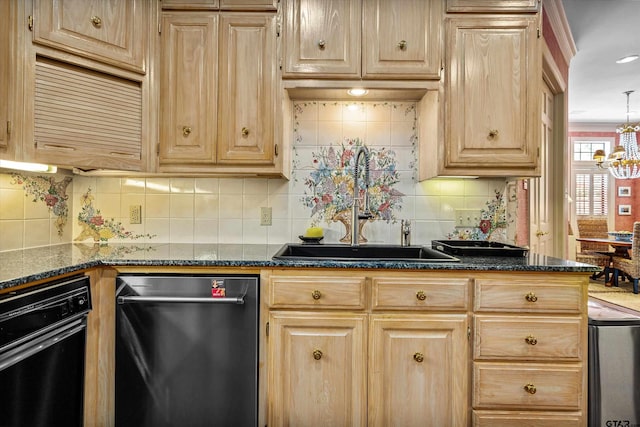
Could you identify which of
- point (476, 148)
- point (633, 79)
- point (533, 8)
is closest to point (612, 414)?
point (476, 148)

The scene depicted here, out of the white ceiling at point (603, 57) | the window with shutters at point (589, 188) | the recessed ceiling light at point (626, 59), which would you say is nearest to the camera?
the white ceiling at point (603, 57)

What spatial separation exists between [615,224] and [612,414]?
7363 mm

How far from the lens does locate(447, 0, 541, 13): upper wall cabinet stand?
1.86 m

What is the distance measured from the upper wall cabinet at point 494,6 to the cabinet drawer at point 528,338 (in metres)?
1.51

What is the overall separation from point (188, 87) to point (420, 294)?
1.53m

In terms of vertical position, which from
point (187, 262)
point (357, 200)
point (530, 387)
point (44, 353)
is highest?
point (357, 200)

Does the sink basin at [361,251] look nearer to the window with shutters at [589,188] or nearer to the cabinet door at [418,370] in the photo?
the cabinet door at [418,370]

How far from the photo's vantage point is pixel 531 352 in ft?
5.04

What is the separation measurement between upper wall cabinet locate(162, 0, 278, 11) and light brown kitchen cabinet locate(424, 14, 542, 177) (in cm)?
94

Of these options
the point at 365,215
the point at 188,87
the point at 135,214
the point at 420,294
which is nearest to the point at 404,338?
the point at 420,294

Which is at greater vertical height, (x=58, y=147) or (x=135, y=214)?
(x=58, y=147)

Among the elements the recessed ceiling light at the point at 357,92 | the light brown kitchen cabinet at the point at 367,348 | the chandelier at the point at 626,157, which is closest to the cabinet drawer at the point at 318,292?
the light brown kitchen cabinet at the point at 367,348

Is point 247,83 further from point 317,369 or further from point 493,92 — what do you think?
point 317,369

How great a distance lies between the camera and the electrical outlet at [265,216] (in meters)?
2.25
